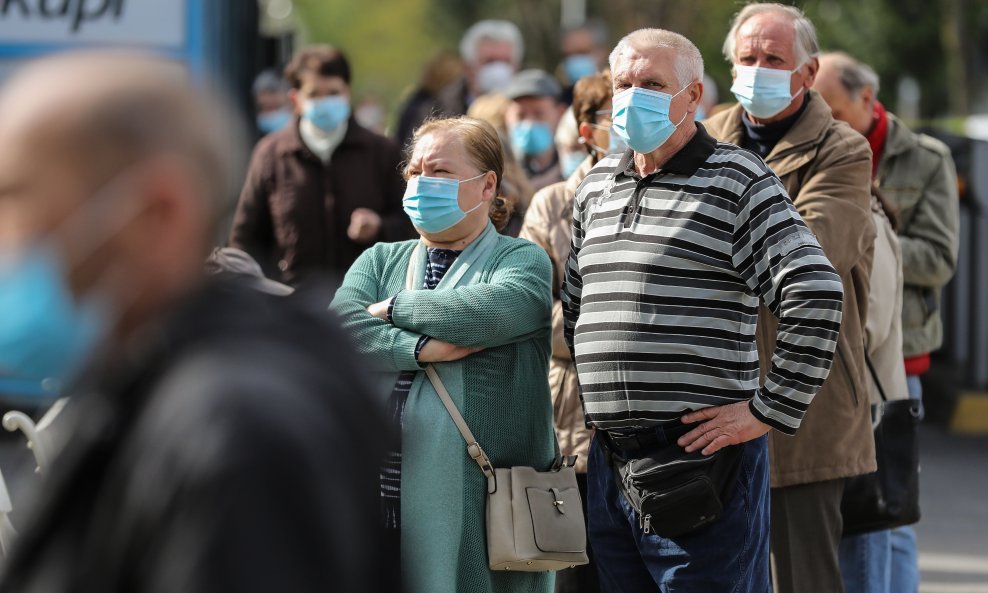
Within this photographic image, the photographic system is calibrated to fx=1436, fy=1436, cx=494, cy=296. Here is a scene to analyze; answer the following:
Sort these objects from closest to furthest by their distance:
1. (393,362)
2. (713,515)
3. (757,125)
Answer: (713,515) < (393,362) < (757,125)

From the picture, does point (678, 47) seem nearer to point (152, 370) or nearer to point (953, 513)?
point (152, 370)

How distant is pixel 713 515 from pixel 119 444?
7.62 ft

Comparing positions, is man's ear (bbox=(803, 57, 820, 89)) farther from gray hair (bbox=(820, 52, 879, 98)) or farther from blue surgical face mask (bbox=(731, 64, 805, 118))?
gray hair (bbox=(820, 52, 879, 98))

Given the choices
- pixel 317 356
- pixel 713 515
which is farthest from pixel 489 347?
pixel 317 356

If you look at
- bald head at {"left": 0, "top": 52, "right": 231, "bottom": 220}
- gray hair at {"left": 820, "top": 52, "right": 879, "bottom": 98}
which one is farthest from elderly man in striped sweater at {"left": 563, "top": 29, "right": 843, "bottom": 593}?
bald head at {"left": 0, "top": 52, "right": 231, "bottom": 220}

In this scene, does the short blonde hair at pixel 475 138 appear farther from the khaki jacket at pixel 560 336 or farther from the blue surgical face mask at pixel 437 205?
the khaki jacket at pixel 560 336

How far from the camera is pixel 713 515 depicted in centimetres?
359

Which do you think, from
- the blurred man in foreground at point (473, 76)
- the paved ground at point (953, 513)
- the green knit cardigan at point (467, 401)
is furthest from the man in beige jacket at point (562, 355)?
the blurred man in foreground at point (473, 76)

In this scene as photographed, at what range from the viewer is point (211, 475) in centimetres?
141

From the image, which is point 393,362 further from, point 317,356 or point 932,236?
point 932,236

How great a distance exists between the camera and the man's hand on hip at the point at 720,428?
358 cm

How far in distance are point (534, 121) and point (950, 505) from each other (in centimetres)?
336

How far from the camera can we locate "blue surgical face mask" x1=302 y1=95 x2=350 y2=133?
694cm

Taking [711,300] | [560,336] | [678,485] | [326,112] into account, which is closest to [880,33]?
[326,112]
